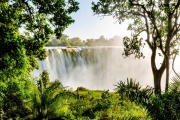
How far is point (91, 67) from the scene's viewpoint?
191 ft

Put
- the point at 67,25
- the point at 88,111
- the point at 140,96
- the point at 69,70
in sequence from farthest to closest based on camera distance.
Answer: the point at 69,70
the point at 88,111
the point at 67,25
the point at 140,96

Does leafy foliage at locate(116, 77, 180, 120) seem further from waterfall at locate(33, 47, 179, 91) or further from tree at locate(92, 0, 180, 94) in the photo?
waterfall at locate(33, 47, 179, 91)

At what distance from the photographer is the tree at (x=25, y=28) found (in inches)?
443

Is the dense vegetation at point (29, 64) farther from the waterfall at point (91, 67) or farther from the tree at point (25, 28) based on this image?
the waterfall at point (91, 67)

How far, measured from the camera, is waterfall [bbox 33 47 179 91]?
44125 mm

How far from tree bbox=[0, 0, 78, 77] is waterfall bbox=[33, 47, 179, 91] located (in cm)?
2662

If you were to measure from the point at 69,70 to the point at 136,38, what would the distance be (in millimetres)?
27294

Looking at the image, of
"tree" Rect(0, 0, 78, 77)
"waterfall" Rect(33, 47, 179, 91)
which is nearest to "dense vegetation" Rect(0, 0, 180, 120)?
"tree" Rect(0, 0, 78, 77)

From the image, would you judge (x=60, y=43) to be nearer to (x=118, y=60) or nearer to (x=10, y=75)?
(x=118, y=60)

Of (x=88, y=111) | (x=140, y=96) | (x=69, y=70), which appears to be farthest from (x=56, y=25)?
(x=69, y=70)

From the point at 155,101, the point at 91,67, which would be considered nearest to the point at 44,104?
the point at 155,101

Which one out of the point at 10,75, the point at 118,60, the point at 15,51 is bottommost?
the point at 118,60

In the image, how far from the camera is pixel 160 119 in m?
7.11

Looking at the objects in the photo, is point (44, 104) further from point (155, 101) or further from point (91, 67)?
point (91, 67)
